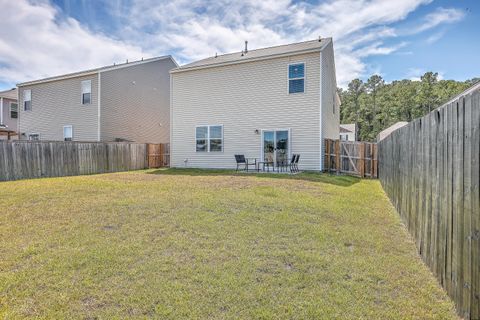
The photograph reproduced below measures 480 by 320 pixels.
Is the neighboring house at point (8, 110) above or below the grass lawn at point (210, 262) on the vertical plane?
above

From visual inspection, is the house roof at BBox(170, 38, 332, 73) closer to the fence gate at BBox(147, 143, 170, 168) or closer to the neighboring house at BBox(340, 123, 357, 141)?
the fence gate at BBox(147, 143, 170, 168)

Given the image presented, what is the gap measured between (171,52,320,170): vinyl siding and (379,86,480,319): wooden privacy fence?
9448 millimetres

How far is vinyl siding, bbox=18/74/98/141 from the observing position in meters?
17.8

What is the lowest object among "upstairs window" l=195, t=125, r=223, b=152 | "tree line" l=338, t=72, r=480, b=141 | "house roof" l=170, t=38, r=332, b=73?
"upstairs window" l=195, t=125, r=223, b=152

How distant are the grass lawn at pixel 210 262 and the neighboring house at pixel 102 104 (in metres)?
12.4

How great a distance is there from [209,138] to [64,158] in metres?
6.87

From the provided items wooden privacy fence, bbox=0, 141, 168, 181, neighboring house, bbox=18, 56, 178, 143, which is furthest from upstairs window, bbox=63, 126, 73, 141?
wooden privacy fence, bbox=0, 141, 168, 181

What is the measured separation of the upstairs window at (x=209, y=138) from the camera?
15445 millimetres

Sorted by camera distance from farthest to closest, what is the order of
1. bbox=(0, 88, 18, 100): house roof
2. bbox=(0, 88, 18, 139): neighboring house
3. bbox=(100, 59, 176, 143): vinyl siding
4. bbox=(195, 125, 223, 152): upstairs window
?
bbox=(0, 88, 18, 100): house roof < bbox=(0, 88, 18, 139): neighboring house < bbox=(100, 59, 176, 143): vinyl siding < bbox=(195, 125, 223, 152): upstairs window

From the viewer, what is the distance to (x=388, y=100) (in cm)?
5131

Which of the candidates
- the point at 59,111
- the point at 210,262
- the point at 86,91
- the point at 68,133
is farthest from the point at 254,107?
the point at 59,111

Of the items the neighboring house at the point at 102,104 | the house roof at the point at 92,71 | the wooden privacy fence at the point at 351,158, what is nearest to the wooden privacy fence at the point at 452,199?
the wooden privacy fence at the point at 351,158

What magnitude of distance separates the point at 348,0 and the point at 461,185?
1179cm

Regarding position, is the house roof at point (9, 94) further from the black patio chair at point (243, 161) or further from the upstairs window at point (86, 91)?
the black patio chair at point (243, 161)
